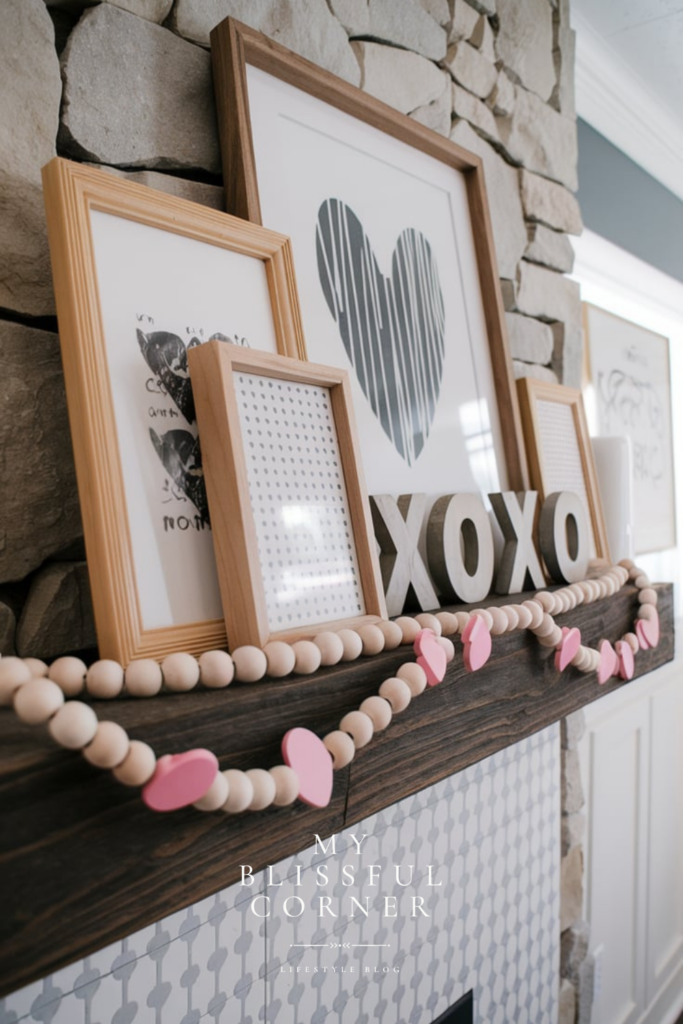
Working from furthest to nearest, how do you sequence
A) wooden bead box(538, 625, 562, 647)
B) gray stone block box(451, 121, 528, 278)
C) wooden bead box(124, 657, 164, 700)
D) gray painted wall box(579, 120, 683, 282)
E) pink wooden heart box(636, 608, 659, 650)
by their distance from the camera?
gray painted wall box(579, 120, 683, 282) → gray stone block box(451, 121, 528, 278) → pink wooden heart box(636, 608, 659, 650) → wooden bead box(538, 625, 562, 647) → wooden bead box(124, 657, 164, 700)

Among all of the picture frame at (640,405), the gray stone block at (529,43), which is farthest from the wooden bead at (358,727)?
the picture frame at (640,405)

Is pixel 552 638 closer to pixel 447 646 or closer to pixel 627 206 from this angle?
pixel 447 646

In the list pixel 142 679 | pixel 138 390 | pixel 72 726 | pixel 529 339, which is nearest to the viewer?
pixel 72 726

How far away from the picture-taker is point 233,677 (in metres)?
0.58

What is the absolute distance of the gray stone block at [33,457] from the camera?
0.65 metres

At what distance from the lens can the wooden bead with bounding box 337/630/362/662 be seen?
66 cm

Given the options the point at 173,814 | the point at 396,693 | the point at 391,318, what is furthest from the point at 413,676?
the point at 391,318

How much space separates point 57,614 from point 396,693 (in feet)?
1.01

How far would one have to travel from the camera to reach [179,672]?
21.6 inches

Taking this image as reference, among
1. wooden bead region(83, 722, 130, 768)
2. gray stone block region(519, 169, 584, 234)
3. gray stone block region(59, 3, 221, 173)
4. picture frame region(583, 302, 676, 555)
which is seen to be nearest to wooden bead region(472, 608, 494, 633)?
wooden bead region(83, 722, 130, 768)

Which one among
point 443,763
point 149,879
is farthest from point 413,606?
point 149,879

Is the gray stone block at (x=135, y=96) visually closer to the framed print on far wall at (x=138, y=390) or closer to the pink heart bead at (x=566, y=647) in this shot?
the framed print on far wall at (x=138, y=390)

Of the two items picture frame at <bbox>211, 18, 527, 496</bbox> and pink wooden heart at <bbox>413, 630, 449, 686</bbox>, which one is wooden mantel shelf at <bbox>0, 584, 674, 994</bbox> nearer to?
pink wooden heart at <bbox>413, 630, 449, 686</bbox>

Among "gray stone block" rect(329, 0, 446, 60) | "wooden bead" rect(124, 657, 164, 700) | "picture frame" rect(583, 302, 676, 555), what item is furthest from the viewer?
"picture frame" rect(583, 302, 676, 555)
